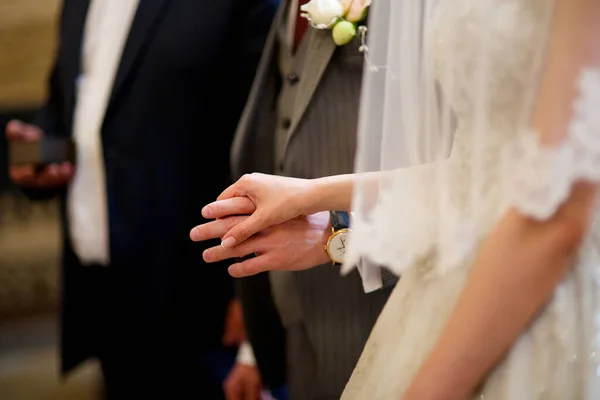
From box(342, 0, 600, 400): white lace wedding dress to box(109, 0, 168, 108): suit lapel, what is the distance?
71 cm

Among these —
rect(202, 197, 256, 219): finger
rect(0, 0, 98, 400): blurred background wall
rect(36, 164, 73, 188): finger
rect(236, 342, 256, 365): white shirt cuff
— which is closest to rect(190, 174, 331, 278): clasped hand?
rect(202, 197, 256, 219): finger

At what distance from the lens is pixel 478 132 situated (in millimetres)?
517

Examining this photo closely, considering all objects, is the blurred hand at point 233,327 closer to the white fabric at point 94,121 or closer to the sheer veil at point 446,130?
the white fabric at point 94,121

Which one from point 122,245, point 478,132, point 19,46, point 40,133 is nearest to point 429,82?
point 478,132

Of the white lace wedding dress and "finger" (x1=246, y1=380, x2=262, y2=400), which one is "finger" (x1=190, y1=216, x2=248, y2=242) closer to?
the white lace wedding dress

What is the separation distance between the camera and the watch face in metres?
0.71

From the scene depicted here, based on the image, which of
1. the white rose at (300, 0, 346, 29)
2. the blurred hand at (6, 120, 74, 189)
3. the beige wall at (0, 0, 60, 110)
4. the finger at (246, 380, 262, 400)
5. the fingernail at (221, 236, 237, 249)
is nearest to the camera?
the fingernail at (221, 236, 237, 249)

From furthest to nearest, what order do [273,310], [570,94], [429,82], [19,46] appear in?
1. [19,46]
2. [273,310]
3. [429,82]
4. [570,94]

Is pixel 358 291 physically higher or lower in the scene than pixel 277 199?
lower

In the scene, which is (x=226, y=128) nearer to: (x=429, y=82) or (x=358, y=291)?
(x=358, y=291)

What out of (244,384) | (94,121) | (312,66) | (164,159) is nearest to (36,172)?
(94,121)

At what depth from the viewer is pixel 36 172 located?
1.25 metres

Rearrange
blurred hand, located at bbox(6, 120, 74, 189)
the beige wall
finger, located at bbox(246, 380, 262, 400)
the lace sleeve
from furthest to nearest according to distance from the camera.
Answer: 1. the beige wall
2. blurred hand, located at bbox(6, 120, 74, 189)
3. finger, located at bbox(246, 380, 262, 400)
4. the lace sleeve

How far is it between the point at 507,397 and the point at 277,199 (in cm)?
29
